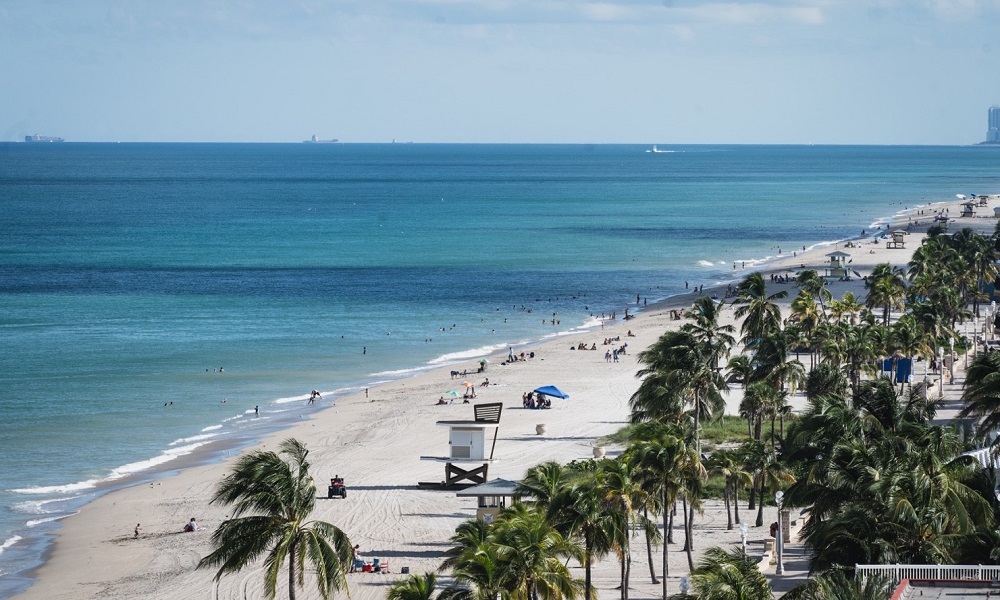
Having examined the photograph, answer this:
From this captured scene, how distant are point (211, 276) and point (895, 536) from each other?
91.9m

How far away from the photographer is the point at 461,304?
93.9m

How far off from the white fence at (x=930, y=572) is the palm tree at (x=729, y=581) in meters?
1.90

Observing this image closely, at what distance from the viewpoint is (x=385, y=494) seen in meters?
43.0

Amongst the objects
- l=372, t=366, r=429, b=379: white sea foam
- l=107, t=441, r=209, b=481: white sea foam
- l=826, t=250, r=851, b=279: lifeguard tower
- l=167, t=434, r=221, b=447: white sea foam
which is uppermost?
l=826, t=250, r=851, b=279: lifeguard tower

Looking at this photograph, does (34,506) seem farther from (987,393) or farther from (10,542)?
A: (987,393)

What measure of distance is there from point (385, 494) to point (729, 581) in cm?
2493

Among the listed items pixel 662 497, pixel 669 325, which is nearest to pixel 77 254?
pixel 669 325

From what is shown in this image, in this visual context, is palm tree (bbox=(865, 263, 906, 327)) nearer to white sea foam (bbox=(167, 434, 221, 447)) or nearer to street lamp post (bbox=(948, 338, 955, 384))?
street lamp post (bbox=(948, 338, 955, 384))

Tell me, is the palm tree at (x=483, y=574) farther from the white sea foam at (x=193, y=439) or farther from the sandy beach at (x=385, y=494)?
the white sea foam at (x=193, y=439)

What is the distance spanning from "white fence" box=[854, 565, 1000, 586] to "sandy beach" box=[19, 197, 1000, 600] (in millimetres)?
10020

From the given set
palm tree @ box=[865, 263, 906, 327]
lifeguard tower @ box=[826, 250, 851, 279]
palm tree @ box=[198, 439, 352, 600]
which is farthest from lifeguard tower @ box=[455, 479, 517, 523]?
lifeguard tower @ box=[826, 250, 851, 279]

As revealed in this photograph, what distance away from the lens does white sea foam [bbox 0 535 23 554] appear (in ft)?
127

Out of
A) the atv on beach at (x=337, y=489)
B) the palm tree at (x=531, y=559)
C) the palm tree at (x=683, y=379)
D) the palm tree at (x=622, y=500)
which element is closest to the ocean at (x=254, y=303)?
the atv on beach at (x=337, y=489)

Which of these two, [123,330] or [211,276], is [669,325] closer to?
[123,330]
